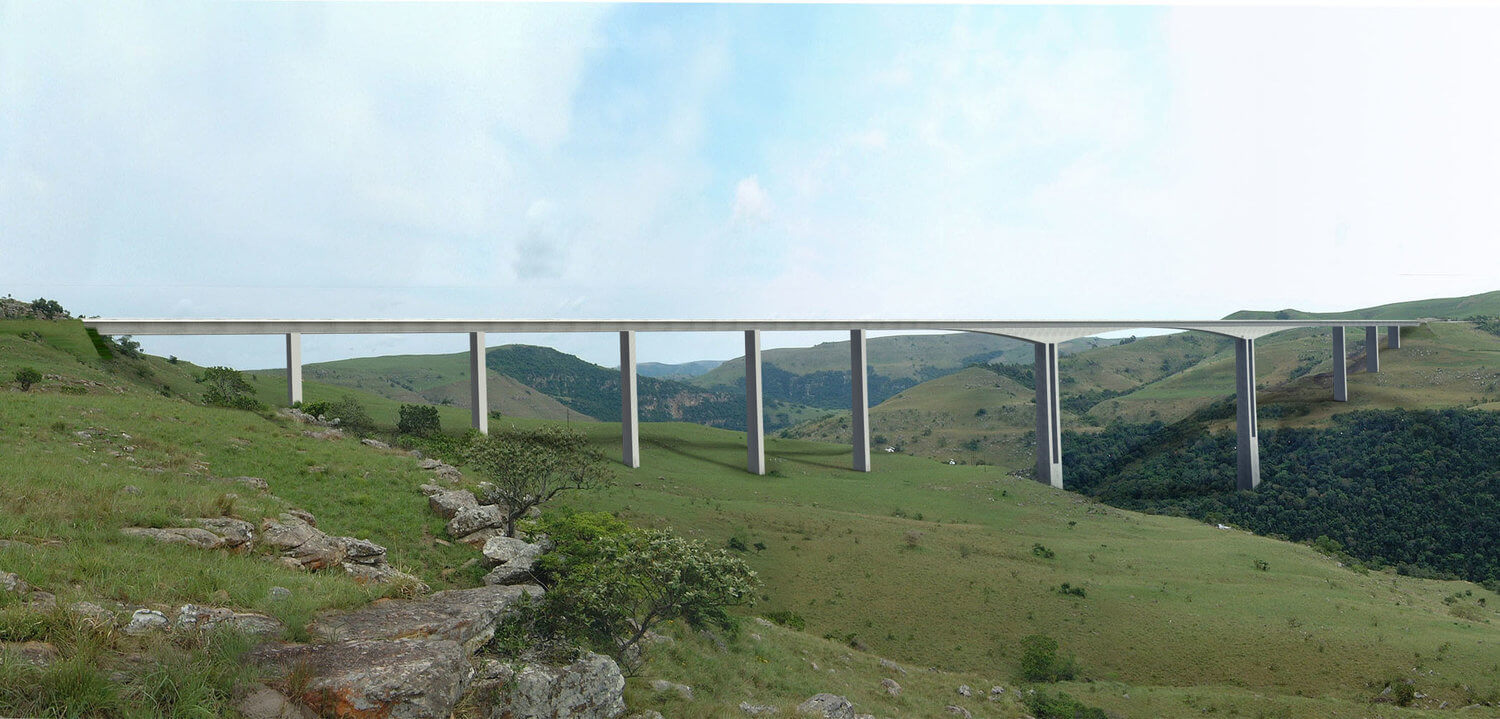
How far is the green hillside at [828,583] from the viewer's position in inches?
380

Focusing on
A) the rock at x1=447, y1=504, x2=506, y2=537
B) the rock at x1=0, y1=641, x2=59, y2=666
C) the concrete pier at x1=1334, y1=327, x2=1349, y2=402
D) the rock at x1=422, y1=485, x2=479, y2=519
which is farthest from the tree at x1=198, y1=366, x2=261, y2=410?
the concrete pier at x1=1334, y1=327, x2=1349, y2=402

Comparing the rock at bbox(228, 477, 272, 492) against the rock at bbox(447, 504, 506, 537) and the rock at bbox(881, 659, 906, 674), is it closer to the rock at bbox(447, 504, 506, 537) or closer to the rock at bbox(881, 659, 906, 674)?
the rock at bbox(447, 504, 506, 537)

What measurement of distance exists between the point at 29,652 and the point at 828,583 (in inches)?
901

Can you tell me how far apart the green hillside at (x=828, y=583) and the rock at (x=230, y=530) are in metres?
0.63

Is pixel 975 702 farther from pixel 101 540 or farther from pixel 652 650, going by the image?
pixel 101 540

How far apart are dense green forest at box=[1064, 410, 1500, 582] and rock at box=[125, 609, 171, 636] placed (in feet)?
192

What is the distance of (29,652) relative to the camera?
6320 millimetres

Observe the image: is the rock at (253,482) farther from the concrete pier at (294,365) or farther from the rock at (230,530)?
the concrete pier at (294,365)

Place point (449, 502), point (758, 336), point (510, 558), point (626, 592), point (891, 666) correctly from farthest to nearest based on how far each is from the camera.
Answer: point (758, 336)
point (891, 666)
point (449, 502)
point (510, 558)
point (626, 592)

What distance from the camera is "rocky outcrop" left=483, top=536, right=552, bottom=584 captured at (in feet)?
47.4

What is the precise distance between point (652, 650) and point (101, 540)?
9754mm

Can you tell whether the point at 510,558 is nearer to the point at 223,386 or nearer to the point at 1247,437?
the point at 223,386

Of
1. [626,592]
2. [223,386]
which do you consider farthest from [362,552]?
[223,386]

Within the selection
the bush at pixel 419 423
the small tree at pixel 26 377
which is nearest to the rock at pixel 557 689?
the bush at pixel 419 423
